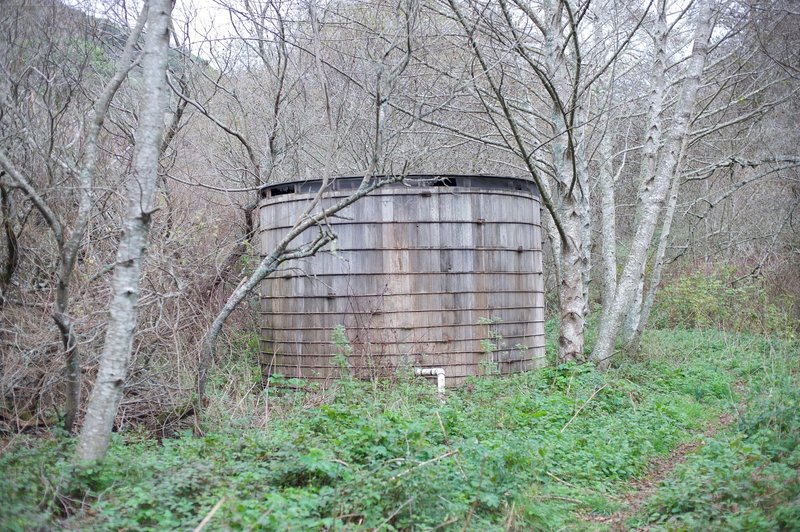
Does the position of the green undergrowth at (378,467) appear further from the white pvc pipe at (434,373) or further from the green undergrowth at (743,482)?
the white pvc pipe at (434,373)

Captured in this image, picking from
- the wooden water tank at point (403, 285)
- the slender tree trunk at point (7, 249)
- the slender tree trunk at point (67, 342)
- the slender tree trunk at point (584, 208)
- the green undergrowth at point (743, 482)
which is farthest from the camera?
the slender tree trunk at point (584, 208)

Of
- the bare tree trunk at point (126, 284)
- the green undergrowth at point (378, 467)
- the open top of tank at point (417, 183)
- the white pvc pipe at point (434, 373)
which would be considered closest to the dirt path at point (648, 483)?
the green undergrowth at point (378, 467)

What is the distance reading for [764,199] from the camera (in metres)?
18.6

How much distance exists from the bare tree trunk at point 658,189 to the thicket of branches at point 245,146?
33mm

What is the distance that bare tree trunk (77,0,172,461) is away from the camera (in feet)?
15.4

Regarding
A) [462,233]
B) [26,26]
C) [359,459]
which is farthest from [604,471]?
[26,26]

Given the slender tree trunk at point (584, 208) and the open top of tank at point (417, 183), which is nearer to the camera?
the open top of tank at point (417, 183)

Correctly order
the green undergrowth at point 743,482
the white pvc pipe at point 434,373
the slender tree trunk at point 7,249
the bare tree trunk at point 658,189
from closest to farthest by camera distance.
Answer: the green undergrowth at point 743,482, the slender tree trunk at point 7,249, the white pvc pipe at point 434,373, the bare tree trunk at point 658,189

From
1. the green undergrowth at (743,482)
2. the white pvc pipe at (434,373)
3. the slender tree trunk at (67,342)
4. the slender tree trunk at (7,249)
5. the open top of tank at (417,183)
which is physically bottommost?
the green undergrowth at (743,482)

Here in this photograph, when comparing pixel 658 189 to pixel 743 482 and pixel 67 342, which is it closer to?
pixel 743 482

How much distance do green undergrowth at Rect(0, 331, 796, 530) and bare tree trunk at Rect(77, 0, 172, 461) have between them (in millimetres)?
246

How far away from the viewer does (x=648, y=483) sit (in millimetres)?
5695

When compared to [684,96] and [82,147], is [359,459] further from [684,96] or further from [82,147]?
[684,96]

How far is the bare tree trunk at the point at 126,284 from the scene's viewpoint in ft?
15.4
